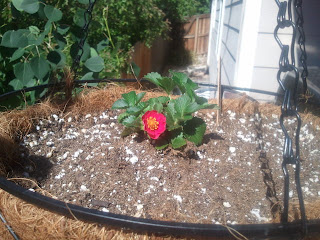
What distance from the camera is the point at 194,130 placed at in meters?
0.82

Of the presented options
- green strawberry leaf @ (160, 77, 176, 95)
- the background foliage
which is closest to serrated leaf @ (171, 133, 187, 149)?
green strawberry leaf @ (160, 77, 176, 95)

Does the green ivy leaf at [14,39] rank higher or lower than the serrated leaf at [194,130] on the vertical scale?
higher

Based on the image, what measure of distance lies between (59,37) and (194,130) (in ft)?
1.99

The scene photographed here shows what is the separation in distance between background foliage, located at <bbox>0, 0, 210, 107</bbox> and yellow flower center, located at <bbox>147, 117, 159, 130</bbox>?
347 millimetres

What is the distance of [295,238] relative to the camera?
1.12 feet

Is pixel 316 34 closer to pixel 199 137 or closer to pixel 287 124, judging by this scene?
pixel 287 124

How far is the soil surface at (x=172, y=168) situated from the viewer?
2.09 ft

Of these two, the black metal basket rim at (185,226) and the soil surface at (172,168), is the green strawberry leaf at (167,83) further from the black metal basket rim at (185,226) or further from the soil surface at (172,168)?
the black metal basket rim at (185,226)

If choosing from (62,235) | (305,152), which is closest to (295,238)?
(62,235)

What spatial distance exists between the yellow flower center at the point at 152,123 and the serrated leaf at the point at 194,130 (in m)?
0.11

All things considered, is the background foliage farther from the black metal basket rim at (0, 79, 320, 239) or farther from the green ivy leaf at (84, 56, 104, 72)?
the black metal basket rim at (0, 79, 320, 239)

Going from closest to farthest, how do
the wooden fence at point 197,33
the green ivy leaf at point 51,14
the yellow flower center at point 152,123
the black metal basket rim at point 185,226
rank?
the black metal basket rim at point 185,226, the yellow flower center at point 152,123, the green ivy leaf at point 51,14, the wooden fence at point 197,33

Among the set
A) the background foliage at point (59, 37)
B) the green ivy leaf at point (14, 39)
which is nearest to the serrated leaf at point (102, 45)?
the background foliage at point (59, 37)

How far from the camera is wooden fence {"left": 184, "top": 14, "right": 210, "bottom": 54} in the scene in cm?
651
